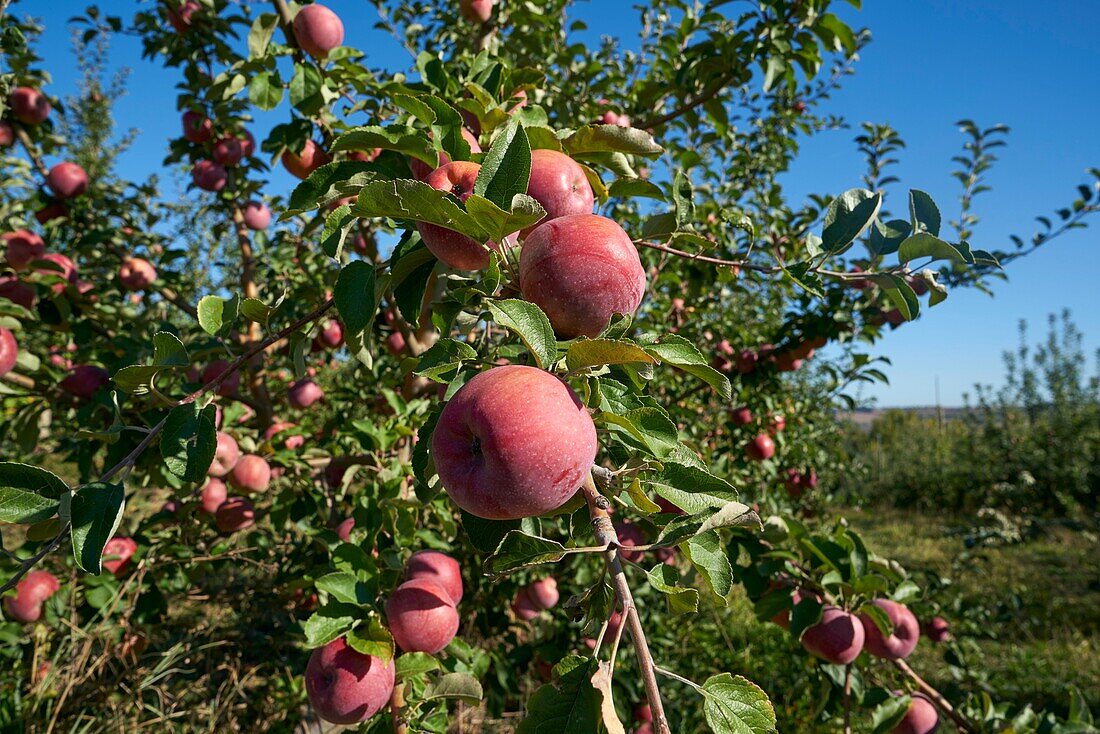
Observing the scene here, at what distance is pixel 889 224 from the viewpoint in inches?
43.8

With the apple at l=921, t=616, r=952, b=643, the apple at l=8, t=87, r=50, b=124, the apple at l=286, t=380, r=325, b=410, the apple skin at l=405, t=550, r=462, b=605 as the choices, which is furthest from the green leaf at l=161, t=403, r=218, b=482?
the apple at l=921, t=616, r=952, b=643

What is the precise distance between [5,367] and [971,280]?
13.2 ft

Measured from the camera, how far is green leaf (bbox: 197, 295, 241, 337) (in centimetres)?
109

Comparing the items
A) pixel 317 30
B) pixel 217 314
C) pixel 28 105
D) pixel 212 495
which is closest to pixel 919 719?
pixel 217 314

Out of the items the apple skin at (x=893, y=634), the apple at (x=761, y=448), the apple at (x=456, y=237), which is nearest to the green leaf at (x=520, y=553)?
the apple at (x=456, y=237)

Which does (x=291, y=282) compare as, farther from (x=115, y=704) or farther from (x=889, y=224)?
(x=889, y=224)

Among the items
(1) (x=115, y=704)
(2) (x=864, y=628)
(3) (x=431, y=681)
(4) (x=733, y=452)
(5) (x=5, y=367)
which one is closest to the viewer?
(3) (x=431, y=681)

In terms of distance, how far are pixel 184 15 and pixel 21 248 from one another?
1151 mm

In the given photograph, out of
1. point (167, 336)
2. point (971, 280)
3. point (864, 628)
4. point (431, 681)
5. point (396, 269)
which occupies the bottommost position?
point (431, 681)

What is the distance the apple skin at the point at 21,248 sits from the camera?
2.37 metres

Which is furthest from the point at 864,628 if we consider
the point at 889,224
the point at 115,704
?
the point at 115,704

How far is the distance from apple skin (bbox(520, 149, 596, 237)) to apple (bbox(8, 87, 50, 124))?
281 cm

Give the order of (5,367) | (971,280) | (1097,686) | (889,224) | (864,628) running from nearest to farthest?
(889,224) < (864,628) < (5,367) < (971,280) < (1097,686)

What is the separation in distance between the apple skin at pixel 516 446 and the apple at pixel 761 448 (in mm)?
2414
